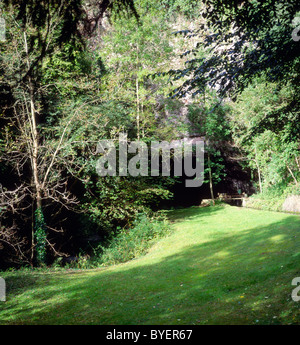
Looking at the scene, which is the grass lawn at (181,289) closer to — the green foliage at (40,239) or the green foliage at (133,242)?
the green foliage at (133,242)

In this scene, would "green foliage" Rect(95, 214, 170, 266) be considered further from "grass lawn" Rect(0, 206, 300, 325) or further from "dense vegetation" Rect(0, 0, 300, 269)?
"grass lawn" Rect(0, 206, 300, 325)

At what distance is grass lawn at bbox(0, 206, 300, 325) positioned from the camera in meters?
4.10

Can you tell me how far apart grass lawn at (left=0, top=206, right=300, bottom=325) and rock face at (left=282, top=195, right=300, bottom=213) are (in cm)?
620

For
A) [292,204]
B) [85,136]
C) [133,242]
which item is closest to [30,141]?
[85,136]

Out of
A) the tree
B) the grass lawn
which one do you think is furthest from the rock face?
the tree

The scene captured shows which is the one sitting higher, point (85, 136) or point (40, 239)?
point (85, 136)

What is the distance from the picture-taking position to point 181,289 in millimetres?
5574

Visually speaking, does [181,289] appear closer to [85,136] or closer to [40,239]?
[40,239]

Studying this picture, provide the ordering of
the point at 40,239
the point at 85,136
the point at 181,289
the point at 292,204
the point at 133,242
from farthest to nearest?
the point at 292,204 < the point at 85,136 < the point at 133,242 < the point at 40,239 < the point at 181,289

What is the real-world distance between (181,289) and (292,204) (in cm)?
1234

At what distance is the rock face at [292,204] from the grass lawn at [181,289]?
6.20 meters
